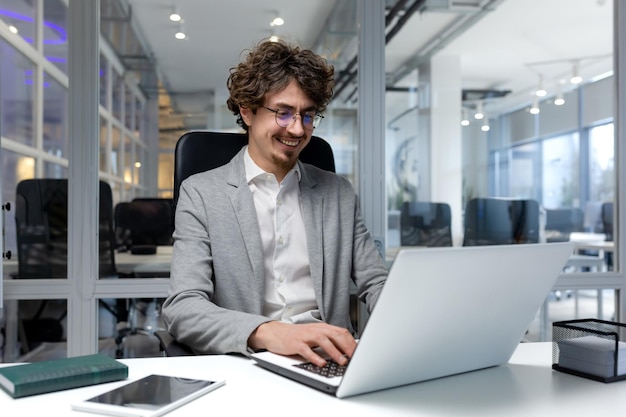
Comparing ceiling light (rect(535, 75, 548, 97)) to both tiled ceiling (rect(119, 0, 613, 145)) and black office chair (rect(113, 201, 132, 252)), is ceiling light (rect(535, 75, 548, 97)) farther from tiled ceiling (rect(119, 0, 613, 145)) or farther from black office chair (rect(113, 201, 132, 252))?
black office chair (rect(113, 201, 132, 252))

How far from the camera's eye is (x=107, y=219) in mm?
2547

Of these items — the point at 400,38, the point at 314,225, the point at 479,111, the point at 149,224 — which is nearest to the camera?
the point at 314,225

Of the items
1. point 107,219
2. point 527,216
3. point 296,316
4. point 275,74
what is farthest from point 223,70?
point 527,216

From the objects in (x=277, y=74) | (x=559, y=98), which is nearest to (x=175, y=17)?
(x=277, y=74)

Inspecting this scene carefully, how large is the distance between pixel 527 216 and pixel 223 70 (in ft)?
5.18

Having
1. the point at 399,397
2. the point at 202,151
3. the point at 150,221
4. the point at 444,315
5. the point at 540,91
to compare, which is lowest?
the point at 399,397

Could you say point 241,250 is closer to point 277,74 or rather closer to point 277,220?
point 277,220

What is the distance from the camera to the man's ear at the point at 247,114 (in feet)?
5.82

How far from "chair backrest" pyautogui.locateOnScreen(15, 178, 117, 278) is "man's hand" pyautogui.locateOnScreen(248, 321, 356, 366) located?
1.61 metres

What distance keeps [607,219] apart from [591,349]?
7.05ft

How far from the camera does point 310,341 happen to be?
41.9 inches

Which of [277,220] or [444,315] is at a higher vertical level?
[277,220]

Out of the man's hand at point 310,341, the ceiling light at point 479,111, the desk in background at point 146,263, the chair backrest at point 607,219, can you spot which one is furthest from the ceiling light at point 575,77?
the man's hand at point 310,341

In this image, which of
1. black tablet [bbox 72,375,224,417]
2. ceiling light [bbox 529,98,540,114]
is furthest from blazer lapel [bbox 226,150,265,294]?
ceiling light [bbox 529,98,540,114]
